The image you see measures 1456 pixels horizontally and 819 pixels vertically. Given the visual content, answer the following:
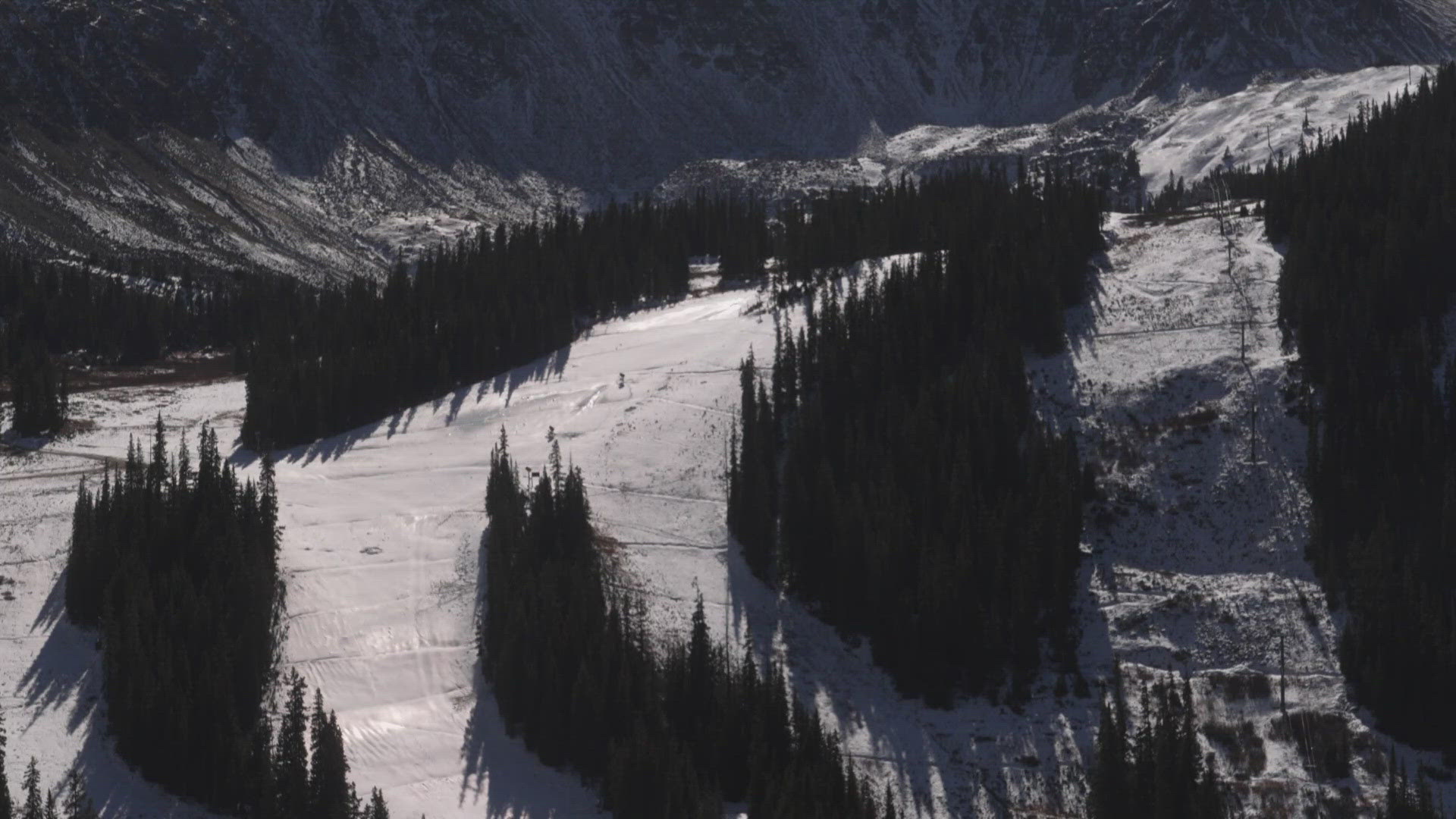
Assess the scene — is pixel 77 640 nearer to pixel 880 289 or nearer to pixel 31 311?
pixel 880 289

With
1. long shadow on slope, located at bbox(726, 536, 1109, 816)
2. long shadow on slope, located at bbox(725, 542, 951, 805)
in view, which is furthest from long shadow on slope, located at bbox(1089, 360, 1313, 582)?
long shadow on slope, located at bbox(725, 542, 951, 805)

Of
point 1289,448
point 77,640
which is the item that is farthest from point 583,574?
point 1289,448

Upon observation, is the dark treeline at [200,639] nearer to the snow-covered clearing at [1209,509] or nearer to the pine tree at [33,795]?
the pine tree at [33,795]

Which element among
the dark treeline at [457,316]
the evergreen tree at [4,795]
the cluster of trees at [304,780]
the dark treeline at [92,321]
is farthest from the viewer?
the dark treeline at [92,321]

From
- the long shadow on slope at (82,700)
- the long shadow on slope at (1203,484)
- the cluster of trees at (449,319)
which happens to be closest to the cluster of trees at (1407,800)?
the long shadow on slope at (1203,484)

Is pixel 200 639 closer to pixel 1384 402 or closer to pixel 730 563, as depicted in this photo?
pixel 730 563

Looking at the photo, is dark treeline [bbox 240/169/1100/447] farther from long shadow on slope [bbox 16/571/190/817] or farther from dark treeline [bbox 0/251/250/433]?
long shadow on slope [bbox 16/571/190/817]

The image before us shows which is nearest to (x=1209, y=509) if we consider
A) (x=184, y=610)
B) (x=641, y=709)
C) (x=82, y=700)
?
(x=641, y=709)
